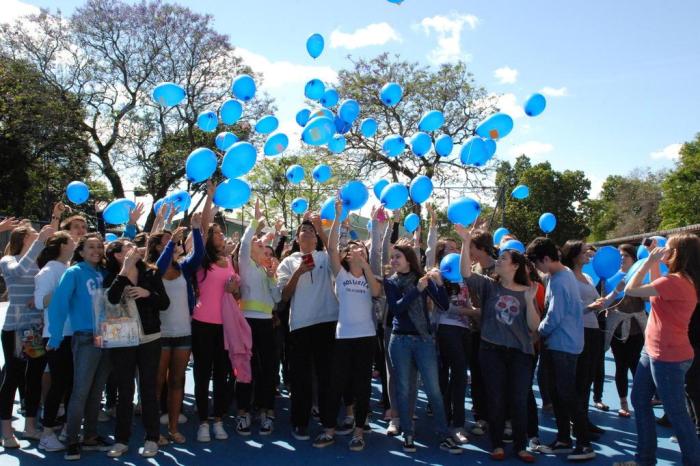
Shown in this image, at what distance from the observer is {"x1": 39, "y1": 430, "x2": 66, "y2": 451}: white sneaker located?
14.7 ft

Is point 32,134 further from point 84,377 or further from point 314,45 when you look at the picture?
point 84,377

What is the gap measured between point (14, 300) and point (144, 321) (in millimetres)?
1382

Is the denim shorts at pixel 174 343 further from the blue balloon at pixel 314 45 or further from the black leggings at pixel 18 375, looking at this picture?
the blue balloon at pixel 314 45

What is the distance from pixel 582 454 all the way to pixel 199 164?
4.10 metres

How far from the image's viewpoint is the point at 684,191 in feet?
127

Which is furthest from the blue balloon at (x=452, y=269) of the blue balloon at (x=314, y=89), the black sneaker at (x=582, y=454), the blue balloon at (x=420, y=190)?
the blue balloon at (x=314, y=89)

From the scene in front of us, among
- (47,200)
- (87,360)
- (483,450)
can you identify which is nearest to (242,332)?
(87,360)

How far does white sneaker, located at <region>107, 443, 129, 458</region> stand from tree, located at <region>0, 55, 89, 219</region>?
19966 millimetres

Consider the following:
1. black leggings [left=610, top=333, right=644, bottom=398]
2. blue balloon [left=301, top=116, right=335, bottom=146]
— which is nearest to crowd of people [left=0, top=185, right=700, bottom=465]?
black leggings [left=610, top=333, right=644, bottom=398]

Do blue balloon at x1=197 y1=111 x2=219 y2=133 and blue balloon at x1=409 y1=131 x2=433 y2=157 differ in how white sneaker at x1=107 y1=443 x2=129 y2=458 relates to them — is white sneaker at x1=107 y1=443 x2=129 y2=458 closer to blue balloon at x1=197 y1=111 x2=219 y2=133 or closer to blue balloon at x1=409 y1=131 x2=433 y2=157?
blue balloon at x1=197 y1=111 x2=219 y2=133

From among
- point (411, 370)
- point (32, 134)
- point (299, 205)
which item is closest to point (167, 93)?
point (299, 205)

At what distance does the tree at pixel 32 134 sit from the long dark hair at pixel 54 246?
61.7 ft

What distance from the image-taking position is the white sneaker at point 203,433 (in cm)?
473

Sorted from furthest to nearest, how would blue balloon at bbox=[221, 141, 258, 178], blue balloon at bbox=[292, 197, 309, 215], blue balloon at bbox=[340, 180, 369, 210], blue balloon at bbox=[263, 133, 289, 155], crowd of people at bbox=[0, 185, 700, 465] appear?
1. blue balloon at bbox=[292, 197, 309, 215]
2. blue balloon at bbox=[263, 133, 289, 155]
3. blue balloon at bbox=[340, 180, 369, 210]
4. blue balloon at bbox=[221, 141, 258, 178]
5. crowd of people at bbox=[0, 185, 700, 465]
